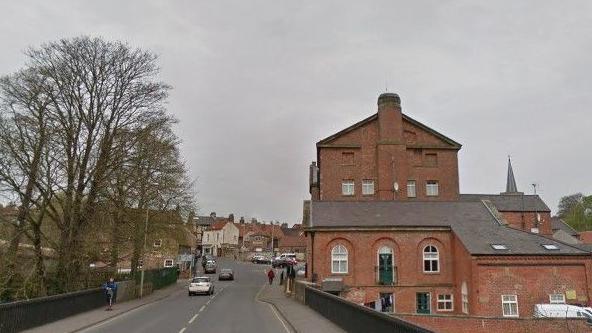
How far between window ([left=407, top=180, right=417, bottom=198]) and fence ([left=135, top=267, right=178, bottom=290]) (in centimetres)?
2468

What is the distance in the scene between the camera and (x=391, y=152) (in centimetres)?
5122

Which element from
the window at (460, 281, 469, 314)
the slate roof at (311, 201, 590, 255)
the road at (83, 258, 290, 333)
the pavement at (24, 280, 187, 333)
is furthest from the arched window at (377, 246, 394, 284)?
the pavement at (24, 280, 187, 333)

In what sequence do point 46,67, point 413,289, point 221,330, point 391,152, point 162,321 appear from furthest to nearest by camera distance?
point 391,152 → point 413,289 → point 46,67 → point 162,321 → point 221,330

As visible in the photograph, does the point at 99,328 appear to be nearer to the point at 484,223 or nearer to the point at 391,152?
the point at 484,223

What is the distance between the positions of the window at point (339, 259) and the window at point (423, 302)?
5.35m

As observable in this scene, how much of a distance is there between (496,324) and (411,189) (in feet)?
86.9

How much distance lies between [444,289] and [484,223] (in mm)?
5470

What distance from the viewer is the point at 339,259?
118ft

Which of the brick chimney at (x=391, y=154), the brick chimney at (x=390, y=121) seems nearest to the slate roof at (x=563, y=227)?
the brick chimney at (x=391, y=154)

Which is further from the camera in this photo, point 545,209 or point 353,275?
point 545,209

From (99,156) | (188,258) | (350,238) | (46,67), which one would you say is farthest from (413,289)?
(188,258)

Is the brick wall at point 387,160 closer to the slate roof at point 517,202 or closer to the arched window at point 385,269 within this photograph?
the arched window at point 385,269

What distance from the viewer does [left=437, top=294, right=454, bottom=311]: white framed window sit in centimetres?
3556

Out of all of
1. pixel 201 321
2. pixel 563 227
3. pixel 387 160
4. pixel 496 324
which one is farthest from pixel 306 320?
pixel 563 227
